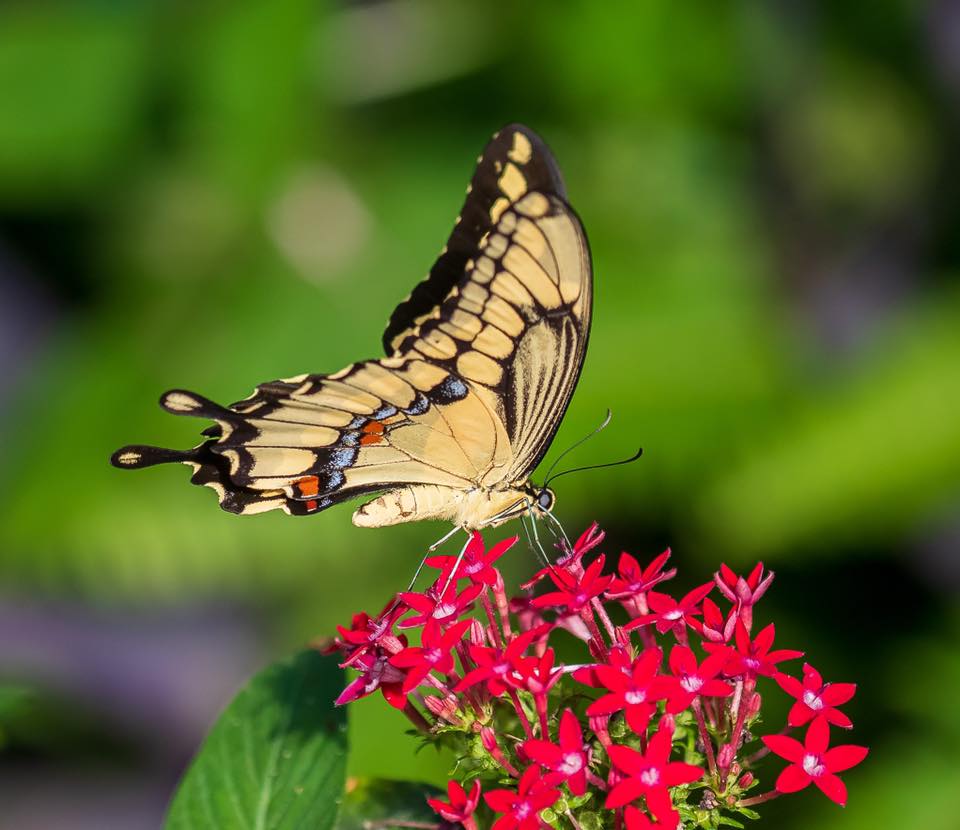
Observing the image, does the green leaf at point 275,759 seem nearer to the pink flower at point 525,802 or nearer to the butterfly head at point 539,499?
the pink flower at point 525,802

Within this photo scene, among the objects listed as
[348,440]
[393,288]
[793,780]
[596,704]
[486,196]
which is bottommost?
[793,780]

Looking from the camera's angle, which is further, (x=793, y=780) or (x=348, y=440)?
(x=348, y=440)

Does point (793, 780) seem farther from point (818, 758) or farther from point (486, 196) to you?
point (486, 196)

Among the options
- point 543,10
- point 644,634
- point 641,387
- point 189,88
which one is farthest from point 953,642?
point 189,88

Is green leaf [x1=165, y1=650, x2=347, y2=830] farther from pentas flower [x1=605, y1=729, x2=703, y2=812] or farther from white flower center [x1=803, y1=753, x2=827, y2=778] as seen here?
white flower center [x1=803, y1=753, x2=827, y2=778]

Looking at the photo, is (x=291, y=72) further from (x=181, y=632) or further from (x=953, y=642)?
(x=953, y=642)

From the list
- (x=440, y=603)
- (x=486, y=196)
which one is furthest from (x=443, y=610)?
(x=486, y=196)
